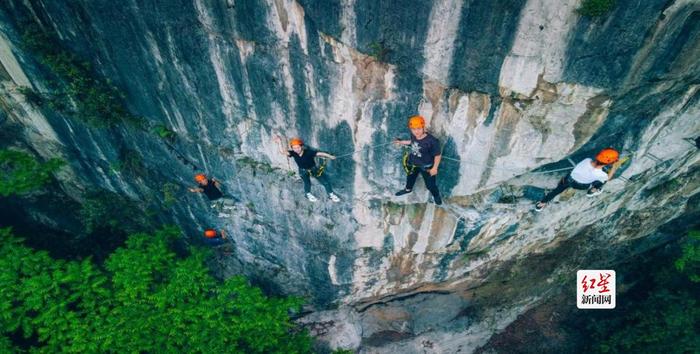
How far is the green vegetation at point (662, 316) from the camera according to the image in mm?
9117

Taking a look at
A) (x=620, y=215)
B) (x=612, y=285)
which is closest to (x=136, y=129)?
(x=620, y=215)

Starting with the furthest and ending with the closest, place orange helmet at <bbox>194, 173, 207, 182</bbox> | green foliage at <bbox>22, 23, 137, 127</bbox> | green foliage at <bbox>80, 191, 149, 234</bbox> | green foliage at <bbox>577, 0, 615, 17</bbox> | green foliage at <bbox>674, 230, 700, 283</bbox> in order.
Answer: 1. green foliage at <bbox>80, 191, 149, 234</bbox>
2. green foliage at <bbox>674, 230, 700, 283</bbox>
3. orange helmet at <bbox>194, 173, 207, 182</bbox>
4. green foliage at <bbox>22, 23, 137, 127</bbox>
5. green foliage at <bbox>577, 0, 615, 17</bbox>

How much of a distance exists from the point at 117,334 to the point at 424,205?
20.7ft

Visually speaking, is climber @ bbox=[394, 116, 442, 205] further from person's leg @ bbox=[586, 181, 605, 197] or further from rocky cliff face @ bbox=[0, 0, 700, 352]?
person's leg @ bbox=[586, 181, 605, 197]

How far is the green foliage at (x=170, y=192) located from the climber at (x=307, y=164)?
11.5 feet

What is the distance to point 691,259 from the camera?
9055 millimetres

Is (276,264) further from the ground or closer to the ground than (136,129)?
closer to the ground

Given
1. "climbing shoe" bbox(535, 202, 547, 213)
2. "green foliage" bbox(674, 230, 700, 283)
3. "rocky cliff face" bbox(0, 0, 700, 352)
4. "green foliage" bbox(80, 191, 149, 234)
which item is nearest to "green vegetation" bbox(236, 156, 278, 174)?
"rocky cliff face" bbox(0, 0, 700, 352)

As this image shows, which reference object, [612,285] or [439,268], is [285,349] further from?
[612,285]

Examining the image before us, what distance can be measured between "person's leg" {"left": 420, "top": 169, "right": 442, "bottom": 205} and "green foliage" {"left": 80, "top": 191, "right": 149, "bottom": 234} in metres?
8.10

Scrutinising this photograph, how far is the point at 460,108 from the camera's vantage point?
5.51m

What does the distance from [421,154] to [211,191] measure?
489 cm

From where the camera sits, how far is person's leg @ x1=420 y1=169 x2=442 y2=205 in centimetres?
636

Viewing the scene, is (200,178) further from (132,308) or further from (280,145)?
(132,308)
